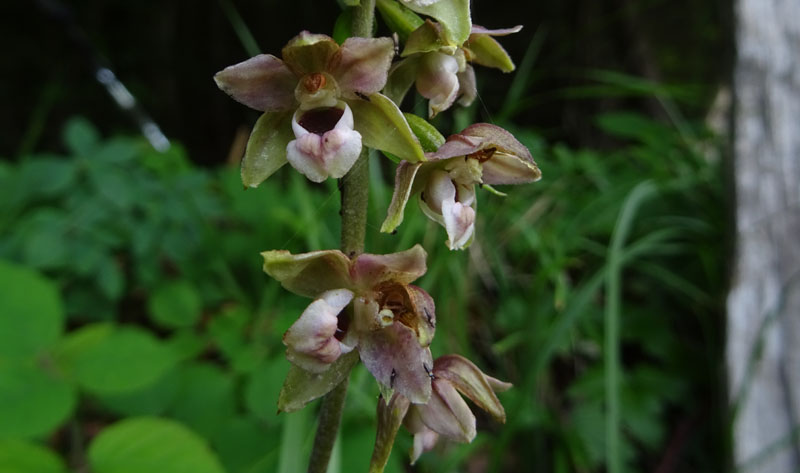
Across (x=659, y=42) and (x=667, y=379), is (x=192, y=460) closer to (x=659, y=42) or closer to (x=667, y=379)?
(x=667, y=379)

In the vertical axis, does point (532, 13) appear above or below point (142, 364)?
below

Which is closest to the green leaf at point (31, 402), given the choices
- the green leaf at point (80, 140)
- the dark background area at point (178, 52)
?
the green leaf at point (80, 140)

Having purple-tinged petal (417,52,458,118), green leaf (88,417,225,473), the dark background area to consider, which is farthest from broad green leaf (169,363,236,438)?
the dark background area

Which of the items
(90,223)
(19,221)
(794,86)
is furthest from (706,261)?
(19,221)

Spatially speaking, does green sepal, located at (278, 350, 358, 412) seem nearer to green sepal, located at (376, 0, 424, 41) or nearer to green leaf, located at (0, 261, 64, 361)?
green sepal, located at (376, 0, 424, 41)

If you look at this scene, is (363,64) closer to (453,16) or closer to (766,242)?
(453,16)
